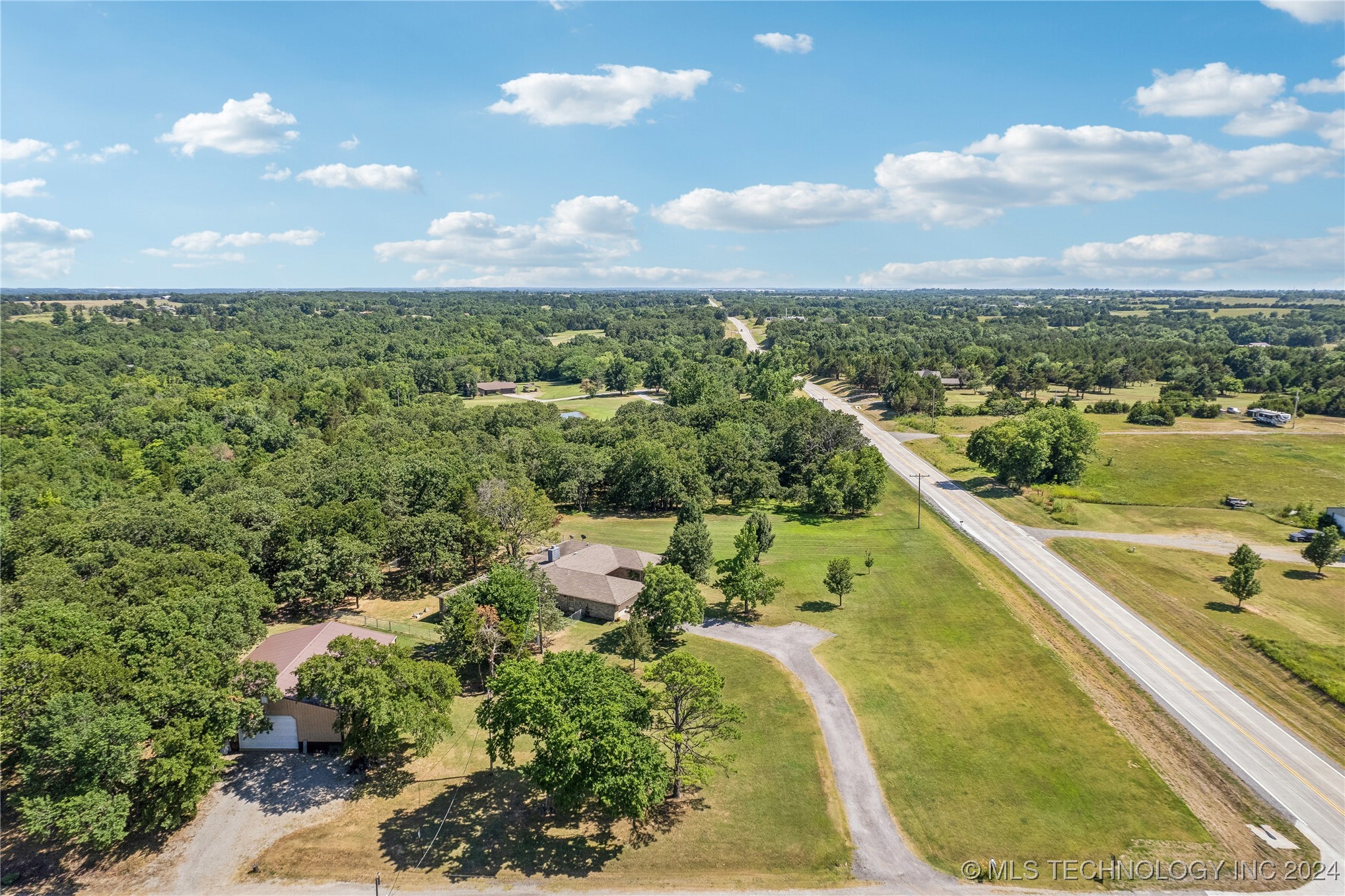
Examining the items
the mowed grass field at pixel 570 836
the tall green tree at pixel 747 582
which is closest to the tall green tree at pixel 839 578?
the tall green tree at pixel 747 582

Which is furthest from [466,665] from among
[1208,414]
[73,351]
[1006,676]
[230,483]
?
[73,351]

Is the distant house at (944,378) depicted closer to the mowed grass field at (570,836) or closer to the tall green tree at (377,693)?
the mowed grass field at (570,836)

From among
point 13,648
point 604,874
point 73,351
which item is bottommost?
point 604,874

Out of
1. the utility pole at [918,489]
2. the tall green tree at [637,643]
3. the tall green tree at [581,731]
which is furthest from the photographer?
the utility pole at [918,489]

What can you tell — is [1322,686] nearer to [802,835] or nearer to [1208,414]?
[802,835]

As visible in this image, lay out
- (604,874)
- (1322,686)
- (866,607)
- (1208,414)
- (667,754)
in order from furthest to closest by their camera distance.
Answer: (1208,414) → (866,607) → (1322,686) → (667,754) → (604,874)

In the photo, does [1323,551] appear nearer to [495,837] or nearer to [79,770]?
[495,837]

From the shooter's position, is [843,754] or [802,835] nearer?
[802,835]
